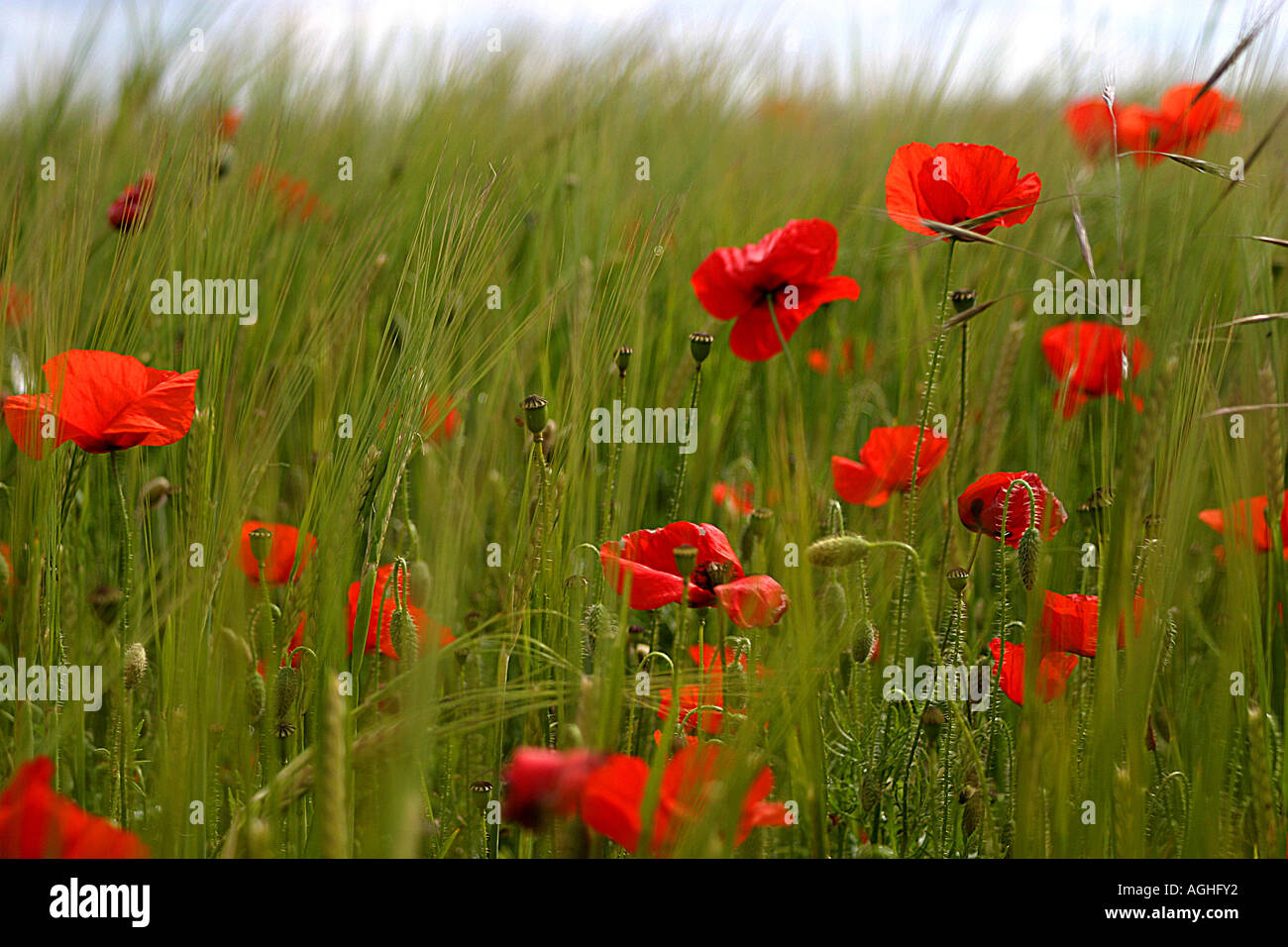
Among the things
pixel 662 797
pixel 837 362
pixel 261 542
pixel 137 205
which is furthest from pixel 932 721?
pixel 837 362

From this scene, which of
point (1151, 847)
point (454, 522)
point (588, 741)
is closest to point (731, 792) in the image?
point (588, 741)

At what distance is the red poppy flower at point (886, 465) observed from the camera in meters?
0.92

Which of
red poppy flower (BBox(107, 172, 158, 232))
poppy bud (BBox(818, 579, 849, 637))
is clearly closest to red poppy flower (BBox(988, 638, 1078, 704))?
poppy bud (BBox(818, 579, 849, 637))

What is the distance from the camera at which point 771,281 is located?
40.8 inches

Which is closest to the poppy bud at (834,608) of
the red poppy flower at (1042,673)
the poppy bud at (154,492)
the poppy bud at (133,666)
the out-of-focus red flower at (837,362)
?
the red poppy flower at (1042,673)

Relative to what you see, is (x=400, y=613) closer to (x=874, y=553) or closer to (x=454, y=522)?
(x=454, y=522)

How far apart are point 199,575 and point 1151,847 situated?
A: 0.75 meters

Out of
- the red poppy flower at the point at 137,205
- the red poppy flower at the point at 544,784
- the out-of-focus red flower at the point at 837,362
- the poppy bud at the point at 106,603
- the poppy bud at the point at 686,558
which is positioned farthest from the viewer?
the out-of-focus red flower at the point at 837,362

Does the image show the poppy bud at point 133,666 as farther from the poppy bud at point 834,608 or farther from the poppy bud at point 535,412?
the poppy bud at point 834,608

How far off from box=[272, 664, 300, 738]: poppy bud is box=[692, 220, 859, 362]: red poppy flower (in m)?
0.56

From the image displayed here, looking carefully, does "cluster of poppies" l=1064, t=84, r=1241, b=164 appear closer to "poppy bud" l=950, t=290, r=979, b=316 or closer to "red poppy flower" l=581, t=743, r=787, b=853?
"poppy bud" l=950, t=290, r=979, b=316

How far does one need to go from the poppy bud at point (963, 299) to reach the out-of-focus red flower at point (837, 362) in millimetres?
554

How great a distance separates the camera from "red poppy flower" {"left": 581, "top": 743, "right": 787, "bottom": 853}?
492mm

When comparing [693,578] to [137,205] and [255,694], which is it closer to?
[255,694]
